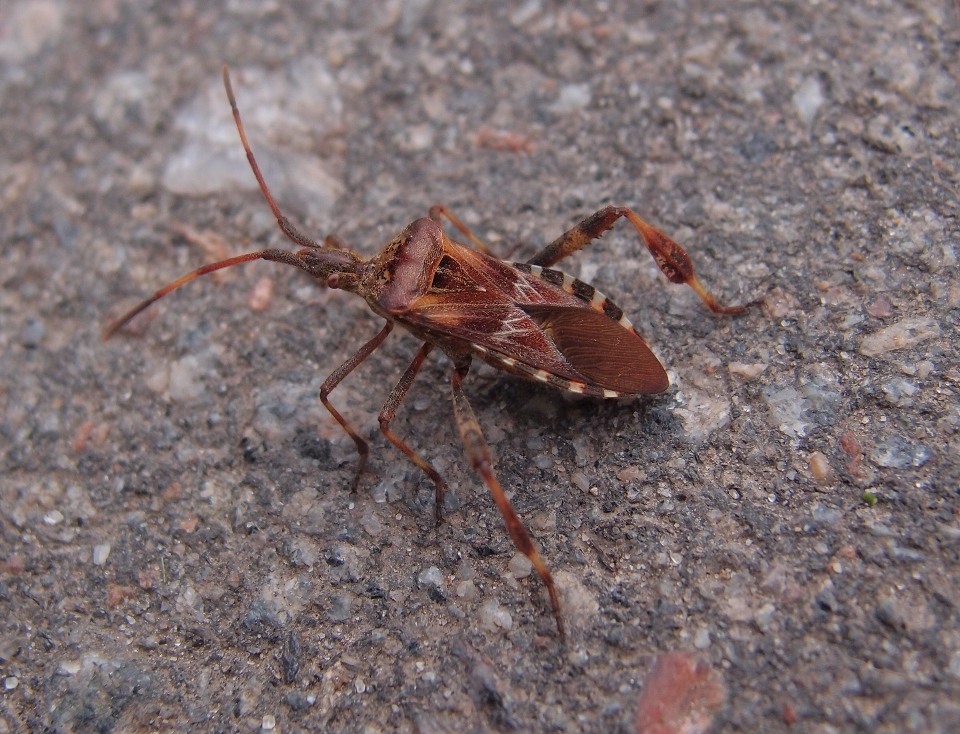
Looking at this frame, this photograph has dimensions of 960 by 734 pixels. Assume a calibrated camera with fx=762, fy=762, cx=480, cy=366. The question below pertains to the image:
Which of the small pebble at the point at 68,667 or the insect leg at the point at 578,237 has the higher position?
the insect leg at the point at 578,237

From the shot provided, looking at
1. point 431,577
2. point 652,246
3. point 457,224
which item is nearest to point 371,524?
point 431,577

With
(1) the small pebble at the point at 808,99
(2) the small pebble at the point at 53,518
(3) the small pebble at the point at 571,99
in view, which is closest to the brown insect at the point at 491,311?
(2) the small pebble at the point at 53,518

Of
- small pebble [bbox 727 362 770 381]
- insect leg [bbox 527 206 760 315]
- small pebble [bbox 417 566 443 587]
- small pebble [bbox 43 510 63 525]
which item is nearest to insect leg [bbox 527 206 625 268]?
insect leg [bbox 527 206 760 315]

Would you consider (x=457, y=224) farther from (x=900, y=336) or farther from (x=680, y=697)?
(x=680, y=697)

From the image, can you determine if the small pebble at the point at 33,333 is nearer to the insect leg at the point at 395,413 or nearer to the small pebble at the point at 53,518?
the small pebble at the point at 53,518

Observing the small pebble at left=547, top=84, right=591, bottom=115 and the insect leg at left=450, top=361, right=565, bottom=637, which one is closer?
the insect leg at left=450, top=361, right=565, bottom=637

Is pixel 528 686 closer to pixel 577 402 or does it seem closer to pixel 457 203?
pixel 577 402

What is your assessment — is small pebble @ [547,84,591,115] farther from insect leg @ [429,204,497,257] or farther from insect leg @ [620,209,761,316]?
insect leg @ [620,209,761,316]
